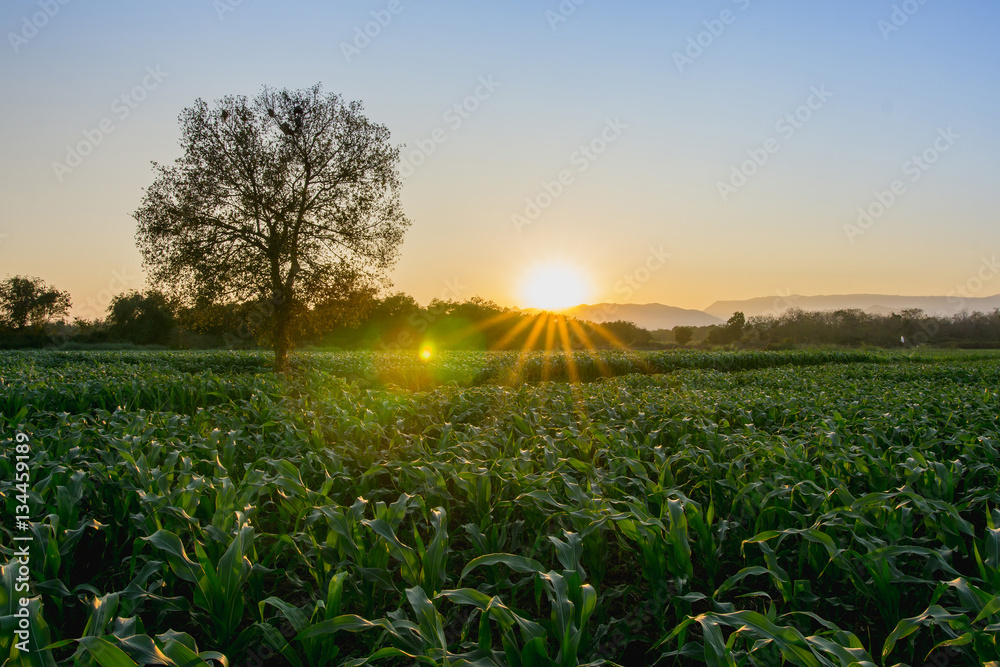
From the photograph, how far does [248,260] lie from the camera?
61.8 ft

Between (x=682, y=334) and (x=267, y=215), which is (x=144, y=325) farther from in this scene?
(x=682, y=334)

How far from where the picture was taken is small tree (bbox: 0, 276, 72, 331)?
6291 centimetres

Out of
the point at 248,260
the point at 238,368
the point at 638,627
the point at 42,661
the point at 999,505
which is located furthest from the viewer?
the point at 238,368

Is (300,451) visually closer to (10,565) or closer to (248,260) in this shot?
(10,565)

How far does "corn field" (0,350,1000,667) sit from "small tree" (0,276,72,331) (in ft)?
255

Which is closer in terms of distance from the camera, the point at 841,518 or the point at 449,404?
the point at 841,518

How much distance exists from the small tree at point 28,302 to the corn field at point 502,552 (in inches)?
3065

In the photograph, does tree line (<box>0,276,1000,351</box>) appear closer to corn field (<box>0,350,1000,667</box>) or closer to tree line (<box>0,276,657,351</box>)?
tree line (<box>0,276,657,351</box>)

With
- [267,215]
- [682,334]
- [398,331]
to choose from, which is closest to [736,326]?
[682,334]

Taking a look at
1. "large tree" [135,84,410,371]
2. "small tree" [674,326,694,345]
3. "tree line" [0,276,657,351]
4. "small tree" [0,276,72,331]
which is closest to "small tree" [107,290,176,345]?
"tree line" [0,276,657,351]

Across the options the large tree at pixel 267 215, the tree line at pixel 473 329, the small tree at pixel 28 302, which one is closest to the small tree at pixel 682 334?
the tree line at pixel 473 329

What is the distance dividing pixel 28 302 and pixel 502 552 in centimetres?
8587

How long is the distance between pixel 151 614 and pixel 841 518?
3.59m

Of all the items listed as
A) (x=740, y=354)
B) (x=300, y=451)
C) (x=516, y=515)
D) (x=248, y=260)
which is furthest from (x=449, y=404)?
(x=740, y=354)
